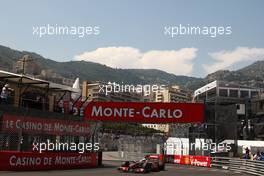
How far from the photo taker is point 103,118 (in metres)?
27.9

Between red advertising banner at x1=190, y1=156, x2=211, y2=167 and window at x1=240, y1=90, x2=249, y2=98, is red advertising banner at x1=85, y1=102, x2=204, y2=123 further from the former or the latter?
window at x1=240, y1=90, x2=249, y2=98

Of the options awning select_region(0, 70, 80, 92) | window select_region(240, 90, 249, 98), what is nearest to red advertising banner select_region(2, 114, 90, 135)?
awning select_region(0, 70, 80, 92)

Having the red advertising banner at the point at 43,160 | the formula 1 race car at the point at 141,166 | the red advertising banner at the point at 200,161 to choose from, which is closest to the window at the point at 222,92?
the red advertising banner at the point at 200,161

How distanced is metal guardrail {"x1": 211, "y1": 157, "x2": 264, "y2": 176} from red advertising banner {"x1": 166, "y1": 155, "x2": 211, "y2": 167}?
2.81ft

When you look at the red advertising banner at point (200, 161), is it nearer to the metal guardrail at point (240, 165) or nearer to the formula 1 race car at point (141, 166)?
the metal guardrail at point (240, 165)

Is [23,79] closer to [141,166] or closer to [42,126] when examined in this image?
[42,126]

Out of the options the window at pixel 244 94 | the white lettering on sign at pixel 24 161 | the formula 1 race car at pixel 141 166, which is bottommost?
the formula 1 race car at pixel 141 166

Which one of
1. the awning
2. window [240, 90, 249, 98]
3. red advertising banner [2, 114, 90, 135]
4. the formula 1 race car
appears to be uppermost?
window [240, 90, 249, 98]

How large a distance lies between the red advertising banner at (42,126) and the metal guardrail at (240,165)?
1027cm

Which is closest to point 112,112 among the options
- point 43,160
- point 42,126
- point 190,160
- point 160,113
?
point 160,113

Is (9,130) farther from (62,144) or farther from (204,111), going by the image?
(204,111)

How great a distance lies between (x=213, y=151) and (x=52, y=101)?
607 inches

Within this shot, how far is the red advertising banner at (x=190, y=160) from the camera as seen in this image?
1407 inches

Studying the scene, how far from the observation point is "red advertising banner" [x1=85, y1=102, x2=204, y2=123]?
27438mm
